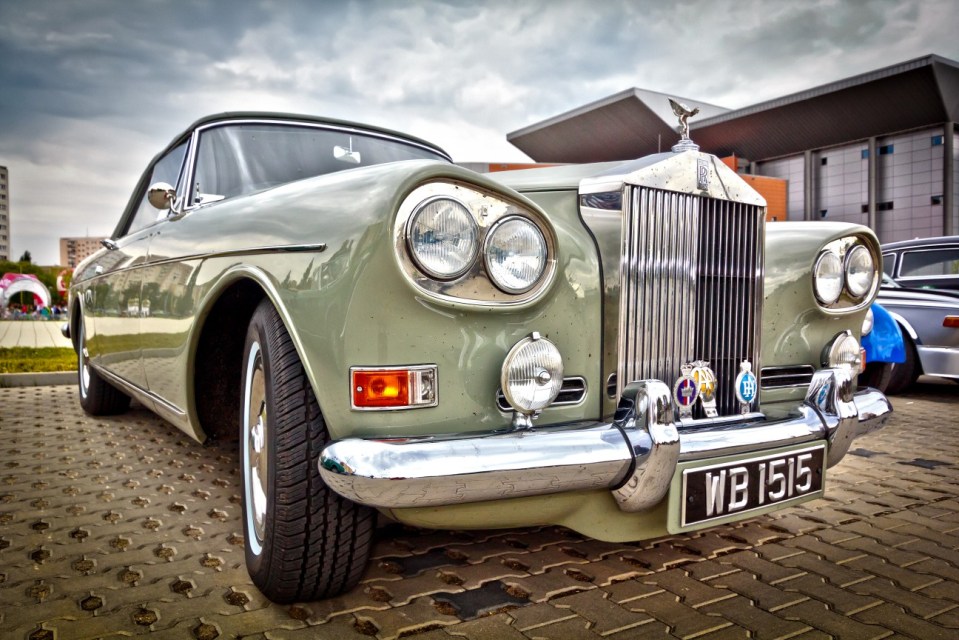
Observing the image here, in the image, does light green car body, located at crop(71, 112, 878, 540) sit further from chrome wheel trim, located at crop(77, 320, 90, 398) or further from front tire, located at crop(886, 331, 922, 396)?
front tire, located at crop(886, 331, 922, 396)

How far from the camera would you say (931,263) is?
20.3 feet

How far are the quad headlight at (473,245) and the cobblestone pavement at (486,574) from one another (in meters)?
0.83

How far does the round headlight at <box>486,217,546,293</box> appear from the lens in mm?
1549

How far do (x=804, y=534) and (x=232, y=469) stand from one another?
2.40 m

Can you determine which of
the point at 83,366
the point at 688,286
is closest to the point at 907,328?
the point at 688,286

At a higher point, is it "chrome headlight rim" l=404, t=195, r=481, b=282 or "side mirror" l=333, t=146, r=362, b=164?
"side mirror" l=333, t=146, r=362, b=164

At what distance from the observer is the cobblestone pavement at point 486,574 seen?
1.60 m

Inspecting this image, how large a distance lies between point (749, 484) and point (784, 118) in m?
26.7

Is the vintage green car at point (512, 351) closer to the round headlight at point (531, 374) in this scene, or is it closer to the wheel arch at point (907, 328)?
the round headlight at point (531, 374)

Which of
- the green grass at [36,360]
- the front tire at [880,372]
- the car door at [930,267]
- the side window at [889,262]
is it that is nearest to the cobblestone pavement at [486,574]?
the front tire at [880,372]

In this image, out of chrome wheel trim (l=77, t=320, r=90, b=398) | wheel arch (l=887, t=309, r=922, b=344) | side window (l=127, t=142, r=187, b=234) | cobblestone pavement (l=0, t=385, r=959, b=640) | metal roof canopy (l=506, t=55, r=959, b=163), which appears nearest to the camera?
cobblestone pavement (l=0, t=385, r=959, b=640)

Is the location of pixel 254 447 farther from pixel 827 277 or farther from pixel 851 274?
pixel 851 274

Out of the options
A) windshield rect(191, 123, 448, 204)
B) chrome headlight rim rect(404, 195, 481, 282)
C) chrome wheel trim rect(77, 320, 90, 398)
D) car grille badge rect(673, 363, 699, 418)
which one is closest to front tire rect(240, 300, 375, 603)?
chrome headlight rim rect(404, 195, 481, 282)

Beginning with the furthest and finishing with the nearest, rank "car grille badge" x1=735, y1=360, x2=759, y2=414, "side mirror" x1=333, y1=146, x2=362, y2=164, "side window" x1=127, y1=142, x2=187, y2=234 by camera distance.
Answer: "side window" x1=127, y1=142, x2=187, y2=234 < "side mirror" x1=333, y1=146, x2=362, y2=164 < "car grille badge" x1=735, y1=360, x2=759, y2=414
